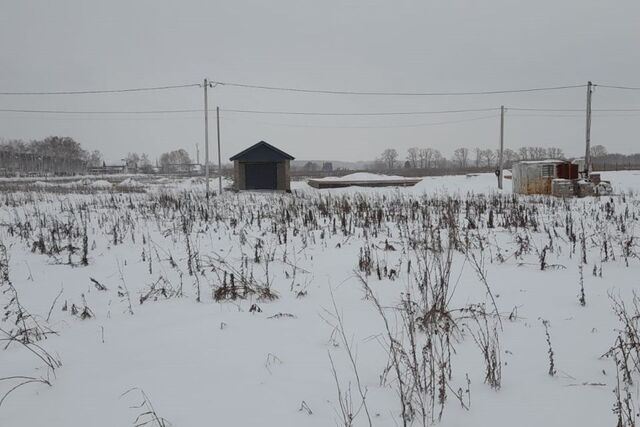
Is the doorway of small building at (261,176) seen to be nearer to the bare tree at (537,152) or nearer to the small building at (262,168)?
the small building at (262,168)

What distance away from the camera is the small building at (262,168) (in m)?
25.9

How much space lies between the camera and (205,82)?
22719 mm

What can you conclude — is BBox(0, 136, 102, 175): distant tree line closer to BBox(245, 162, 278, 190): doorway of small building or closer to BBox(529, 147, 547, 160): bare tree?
BBox(245, 162, 278, 190): doorway of small building

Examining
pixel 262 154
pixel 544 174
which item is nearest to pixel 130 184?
pixel 262 154

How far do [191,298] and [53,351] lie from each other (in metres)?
1.40

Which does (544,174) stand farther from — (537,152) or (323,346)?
(537,152)

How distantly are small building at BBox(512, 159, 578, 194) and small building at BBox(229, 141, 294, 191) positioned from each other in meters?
13.8

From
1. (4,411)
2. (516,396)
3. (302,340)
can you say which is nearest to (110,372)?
(4,411)

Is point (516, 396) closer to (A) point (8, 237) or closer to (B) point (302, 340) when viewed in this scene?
(B) point (302, 340)

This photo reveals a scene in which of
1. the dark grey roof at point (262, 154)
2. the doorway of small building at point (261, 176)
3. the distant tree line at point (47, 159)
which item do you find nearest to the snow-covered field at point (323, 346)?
the dark grey roof at point (262, 154)

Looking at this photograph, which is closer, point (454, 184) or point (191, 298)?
point (191, 298)

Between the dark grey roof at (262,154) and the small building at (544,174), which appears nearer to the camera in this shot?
the small building at (544,174)

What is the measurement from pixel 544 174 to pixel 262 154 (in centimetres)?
1640

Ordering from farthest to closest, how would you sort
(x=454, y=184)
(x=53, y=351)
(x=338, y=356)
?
(x=454, y=184) → (x=53, y=351) → (x=338, y=356)
